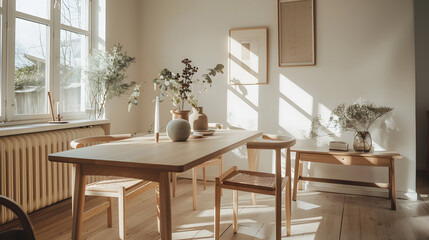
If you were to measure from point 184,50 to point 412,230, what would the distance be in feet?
10.6

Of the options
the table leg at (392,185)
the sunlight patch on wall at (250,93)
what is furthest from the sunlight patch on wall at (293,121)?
the table leg at (392,185)

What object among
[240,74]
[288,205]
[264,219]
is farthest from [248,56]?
[288,205]

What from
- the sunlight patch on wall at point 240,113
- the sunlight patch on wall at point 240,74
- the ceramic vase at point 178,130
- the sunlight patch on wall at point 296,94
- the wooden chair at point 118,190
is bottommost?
the wooden chair at point 118,190

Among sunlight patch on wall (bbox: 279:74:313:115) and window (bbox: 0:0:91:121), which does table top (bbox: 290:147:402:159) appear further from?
window (bbox: 0:0:91:121)

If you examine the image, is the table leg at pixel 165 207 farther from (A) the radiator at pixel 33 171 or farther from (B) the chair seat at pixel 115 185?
(A) the radiator at pixel 33 171

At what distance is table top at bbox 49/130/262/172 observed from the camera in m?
1.49

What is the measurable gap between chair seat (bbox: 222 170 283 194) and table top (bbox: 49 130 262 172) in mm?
287

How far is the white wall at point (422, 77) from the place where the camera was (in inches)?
188

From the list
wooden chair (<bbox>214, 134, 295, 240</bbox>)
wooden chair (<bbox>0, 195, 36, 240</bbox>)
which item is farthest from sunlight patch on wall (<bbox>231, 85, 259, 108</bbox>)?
wooden chair (<bbox>0, 195, 36, 240</bbox>)

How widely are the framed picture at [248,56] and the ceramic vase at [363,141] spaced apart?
4.15 ft

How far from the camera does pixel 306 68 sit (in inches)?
148

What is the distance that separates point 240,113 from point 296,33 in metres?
1.19

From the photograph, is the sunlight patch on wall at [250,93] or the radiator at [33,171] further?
the sunlight patch on wall at [250,93]

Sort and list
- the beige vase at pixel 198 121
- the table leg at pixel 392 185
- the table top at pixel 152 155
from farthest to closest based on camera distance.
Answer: the table leg at pixel 392 185, the beige vase at pixel 198 121, the table top at pixel 152 155
